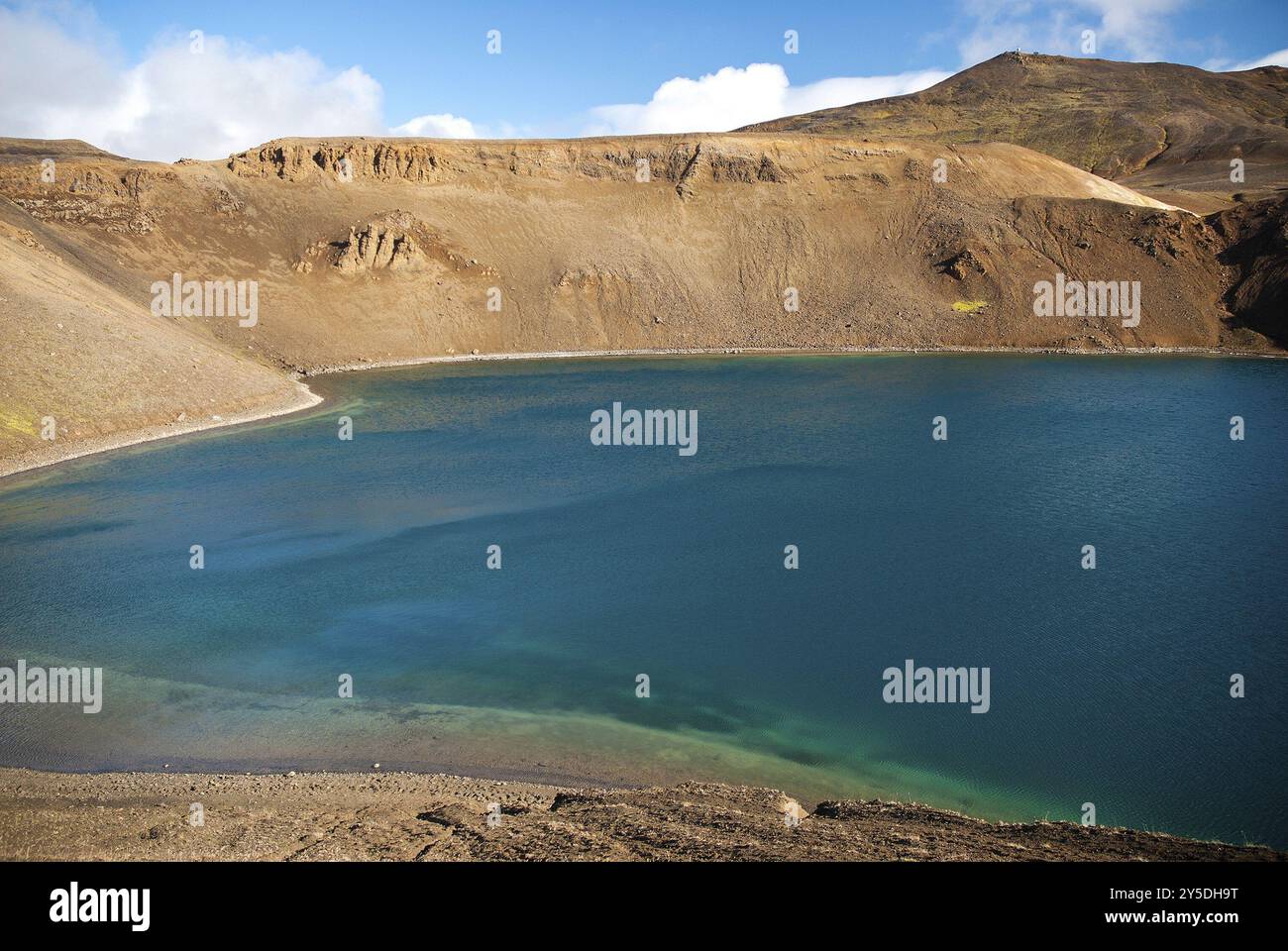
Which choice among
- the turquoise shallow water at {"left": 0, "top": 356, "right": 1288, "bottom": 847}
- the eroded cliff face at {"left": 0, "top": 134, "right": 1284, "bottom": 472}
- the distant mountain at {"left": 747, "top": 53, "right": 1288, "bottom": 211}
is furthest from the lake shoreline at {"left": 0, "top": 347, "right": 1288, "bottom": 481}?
the distant mountain at {"left": 747, "top": 53, "right": 1288, "bottom": 211}

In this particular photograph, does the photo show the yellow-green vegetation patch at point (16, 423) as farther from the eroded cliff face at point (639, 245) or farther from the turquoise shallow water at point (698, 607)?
the eroded cliff face at point (639, 245)

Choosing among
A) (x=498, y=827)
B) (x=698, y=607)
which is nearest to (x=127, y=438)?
(x=698, y=607)

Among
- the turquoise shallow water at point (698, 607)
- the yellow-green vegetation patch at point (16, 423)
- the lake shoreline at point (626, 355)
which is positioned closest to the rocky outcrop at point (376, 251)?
the lake shoreline at point (626, 355)

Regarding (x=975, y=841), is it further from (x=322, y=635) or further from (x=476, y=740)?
(x=322, y=635)

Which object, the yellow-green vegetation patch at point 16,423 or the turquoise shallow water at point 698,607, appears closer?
the turquoise shallow water at point 698,607

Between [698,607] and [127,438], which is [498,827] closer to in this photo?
[698,607]

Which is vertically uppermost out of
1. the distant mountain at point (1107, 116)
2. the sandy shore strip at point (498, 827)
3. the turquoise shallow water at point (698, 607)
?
the distant mountain at point (1107, 116)

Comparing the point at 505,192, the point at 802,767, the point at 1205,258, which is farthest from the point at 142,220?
the point at 1205,258
